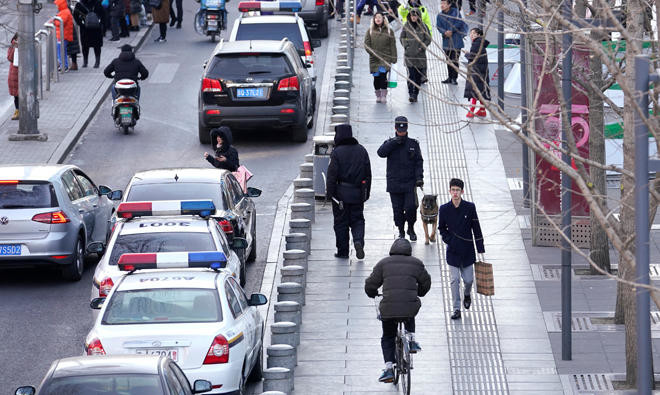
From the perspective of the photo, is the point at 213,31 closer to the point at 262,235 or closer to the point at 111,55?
the point at 111,55

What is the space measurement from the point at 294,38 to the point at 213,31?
20.9ft

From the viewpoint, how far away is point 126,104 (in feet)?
87.6

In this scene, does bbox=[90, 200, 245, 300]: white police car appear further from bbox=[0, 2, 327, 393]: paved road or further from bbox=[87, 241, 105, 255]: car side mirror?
bbox=[0, 2, 327, 393]: paved road

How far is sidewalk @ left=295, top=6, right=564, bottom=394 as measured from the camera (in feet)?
46.7

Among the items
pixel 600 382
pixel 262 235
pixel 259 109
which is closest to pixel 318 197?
pixel 262 235

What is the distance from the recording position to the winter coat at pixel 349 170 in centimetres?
1827

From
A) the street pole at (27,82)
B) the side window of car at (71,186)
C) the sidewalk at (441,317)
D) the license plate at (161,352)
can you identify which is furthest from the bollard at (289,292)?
the street pole at (27,82)

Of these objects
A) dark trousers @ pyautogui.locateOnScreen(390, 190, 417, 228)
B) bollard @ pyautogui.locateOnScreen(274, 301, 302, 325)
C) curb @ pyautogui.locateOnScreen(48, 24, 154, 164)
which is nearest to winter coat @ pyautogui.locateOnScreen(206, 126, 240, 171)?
dark trousers @ pyautogui.locateOnScreen(390, 190, 417, 228)

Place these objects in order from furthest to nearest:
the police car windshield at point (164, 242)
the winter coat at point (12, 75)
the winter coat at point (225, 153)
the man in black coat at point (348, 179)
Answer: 1. the winter coat at point (12, 75)
2. the winter coat at point (225, 153)
3. the man in black coat at point (348, 179)
4. the police car windshield at point (164, 242)

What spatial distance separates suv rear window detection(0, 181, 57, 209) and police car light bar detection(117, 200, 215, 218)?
1866mm

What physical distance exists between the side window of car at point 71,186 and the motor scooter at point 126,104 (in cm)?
777

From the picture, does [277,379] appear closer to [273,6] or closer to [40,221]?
[40,221]

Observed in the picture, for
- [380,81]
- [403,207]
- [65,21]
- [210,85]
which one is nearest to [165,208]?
[403,207]

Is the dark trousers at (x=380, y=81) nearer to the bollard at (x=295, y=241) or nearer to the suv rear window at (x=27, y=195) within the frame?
the bollard at (x=295, y=241)
